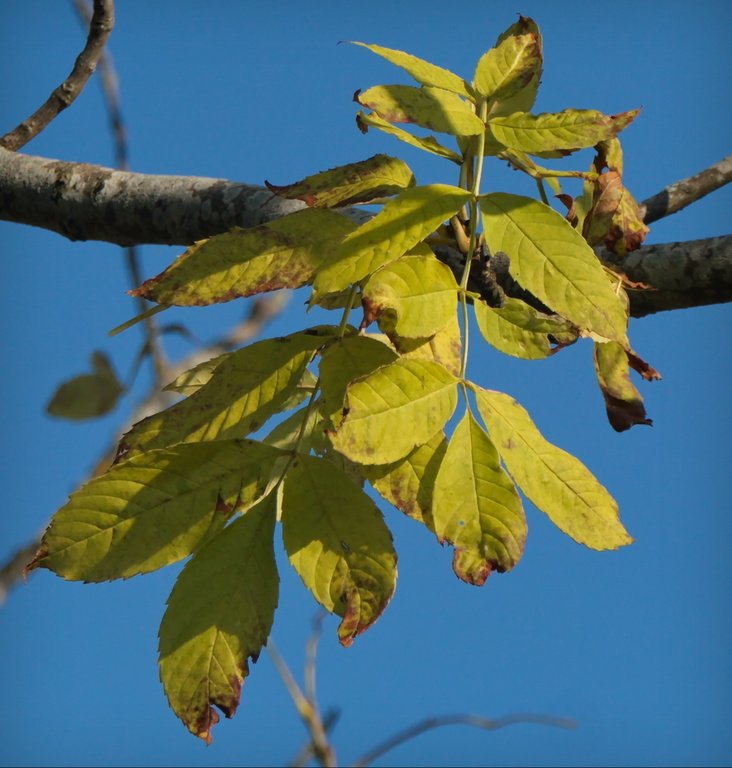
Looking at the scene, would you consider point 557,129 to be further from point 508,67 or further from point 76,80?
point 76,80

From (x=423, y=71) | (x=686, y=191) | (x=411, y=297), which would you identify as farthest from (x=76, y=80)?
(x=411, y=297)

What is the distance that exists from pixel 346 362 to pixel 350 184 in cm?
25

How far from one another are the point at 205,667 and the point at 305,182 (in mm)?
619

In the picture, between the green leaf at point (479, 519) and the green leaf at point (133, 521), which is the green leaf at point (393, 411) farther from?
the green leaf at point (133, 521)

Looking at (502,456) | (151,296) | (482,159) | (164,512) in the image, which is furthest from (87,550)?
(482,159)

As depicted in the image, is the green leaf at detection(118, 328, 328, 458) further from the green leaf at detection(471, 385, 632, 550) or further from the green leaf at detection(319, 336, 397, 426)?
the green leaf at detection(471, 385, 632, 550)

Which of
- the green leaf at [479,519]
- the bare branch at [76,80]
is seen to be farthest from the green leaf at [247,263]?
the bare branch at [76,80]

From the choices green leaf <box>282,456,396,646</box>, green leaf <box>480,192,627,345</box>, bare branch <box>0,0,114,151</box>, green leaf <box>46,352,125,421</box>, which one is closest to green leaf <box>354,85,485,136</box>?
green leaf <box>480,192,627,345</box>

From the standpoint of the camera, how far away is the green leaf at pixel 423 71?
1248mm

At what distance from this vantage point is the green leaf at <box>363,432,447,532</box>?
1.12 meters

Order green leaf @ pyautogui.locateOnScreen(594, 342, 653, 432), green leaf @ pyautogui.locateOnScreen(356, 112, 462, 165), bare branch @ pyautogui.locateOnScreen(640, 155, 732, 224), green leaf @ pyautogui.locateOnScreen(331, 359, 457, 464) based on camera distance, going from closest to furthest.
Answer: green leaf @ pyautogui.locateOnScreen(331, 359, 457, 464), green leaf @ pyautogui.locateOnScreen(356, 112, 462, 165), green leaf @ pyautogui.locateOnScreen(594, 342, 653, 432), bare branch @ pyautogui.locateOnScreen(640, 155, 732, 224)

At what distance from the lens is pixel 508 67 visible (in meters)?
1.31

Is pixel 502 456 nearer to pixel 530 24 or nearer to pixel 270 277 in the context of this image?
pixel 270 277

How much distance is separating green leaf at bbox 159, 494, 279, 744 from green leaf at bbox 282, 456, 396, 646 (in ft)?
0.19
